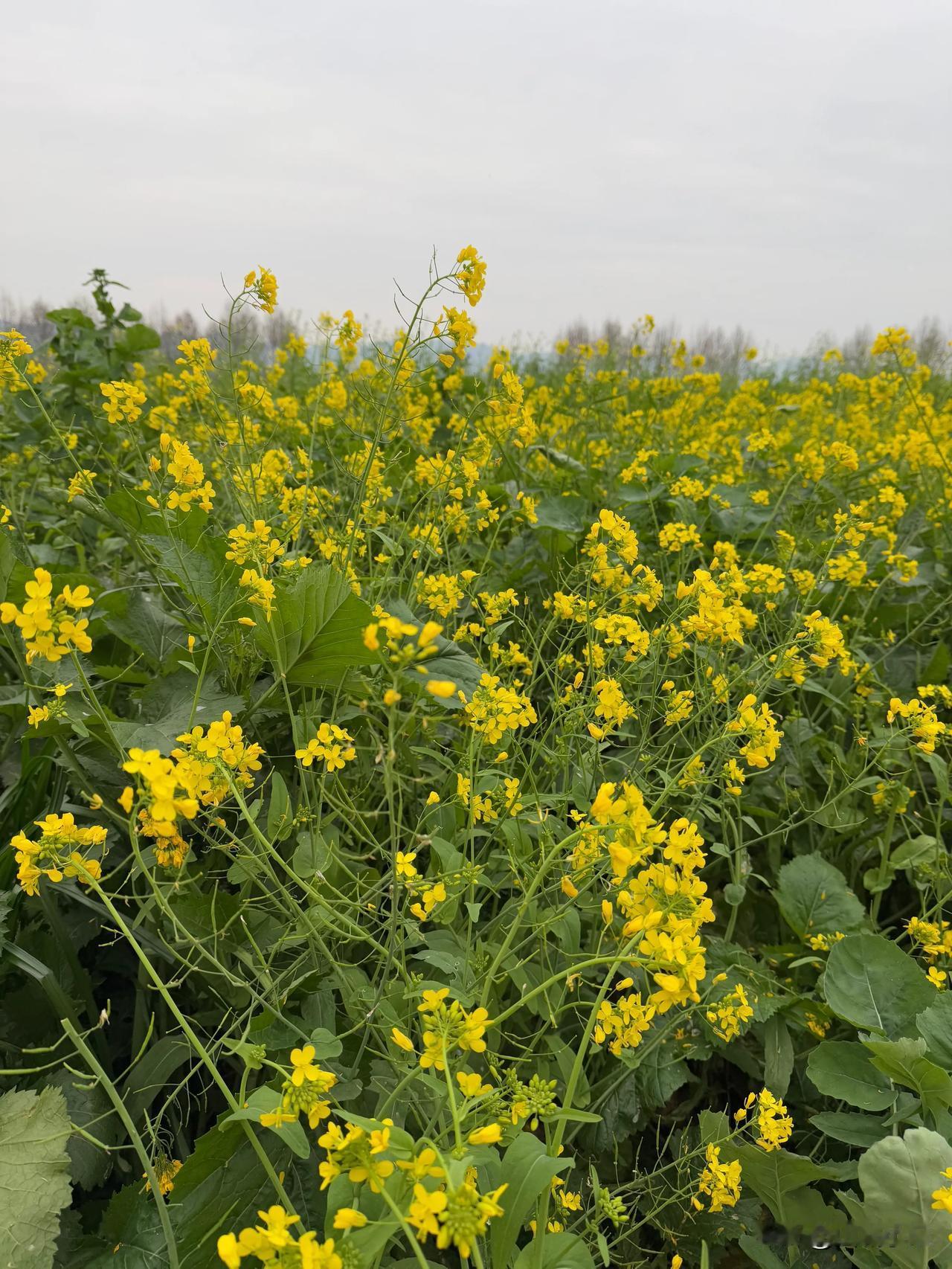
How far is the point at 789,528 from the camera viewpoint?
3.33 m

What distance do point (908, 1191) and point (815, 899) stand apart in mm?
761

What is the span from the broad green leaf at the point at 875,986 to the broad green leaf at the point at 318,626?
1.16m

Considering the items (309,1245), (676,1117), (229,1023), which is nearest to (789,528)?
(676,1117)

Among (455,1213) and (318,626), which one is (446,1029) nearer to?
(455,1213)

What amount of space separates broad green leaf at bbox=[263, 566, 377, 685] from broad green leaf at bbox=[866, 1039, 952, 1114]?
1.15 m

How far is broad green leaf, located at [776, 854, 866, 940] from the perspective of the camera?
1.92m

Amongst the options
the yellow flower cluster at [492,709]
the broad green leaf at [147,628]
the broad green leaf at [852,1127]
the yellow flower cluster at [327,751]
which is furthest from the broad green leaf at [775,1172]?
the broad green leaf at [147,628]

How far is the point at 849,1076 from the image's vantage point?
1.54 m

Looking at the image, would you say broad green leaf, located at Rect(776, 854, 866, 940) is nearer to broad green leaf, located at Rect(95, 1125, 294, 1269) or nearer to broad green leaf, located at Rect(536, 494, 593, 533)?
broad green leaf, located at Rect(95, 1125, 294, 1269)

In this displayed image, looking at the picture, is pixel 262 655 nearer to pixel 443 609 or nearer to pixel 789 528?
pixel 443 609

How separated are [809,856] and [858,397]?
4.85 meters

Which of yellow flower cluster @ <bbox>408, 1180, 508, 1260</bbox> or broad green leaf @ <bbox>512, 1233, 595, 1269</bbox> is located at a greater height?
yellow flower cluster @ <bbox>408, 1180, 508, 1260</bbox>

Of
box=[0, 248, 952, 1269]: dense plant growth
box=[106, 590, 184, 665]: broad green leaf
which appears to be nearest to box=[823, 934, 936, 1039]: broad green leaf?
box=[0, 248, 952, 1269]: dense plant growth

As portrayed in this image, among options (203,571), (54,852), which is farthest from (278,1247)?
(203,571)
